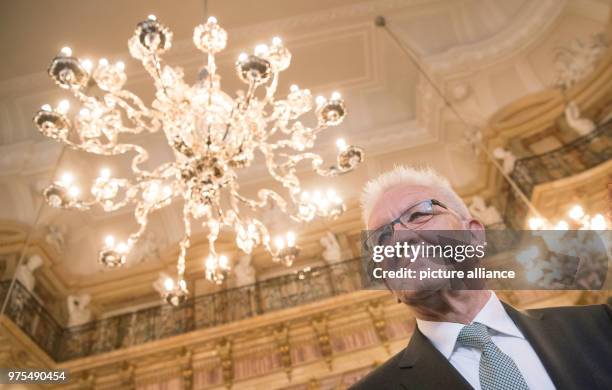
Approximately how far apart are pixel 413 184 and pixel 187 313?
311 inches

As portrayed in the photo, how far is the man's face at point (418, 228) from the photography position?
142 cm

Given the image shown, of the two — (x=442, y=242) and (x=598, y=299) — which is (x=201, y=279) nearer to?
(x=598, y=299)

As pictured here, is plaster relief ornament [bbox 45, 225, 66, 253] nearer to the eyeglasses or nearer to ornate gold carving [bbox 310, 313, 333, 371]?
ornate gold carving [bbox 310, 313, 333, 371]

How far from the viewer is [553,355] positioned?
4.38ft

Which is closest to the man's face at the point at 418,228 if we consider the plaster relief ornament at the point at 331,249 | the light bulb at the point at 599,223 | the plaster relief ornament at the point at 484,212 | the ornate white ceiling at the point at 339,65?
the light bulb at the point at 599,223

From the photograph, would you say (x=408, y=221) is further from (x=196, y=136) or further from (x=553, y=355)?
(x=196, y=136)

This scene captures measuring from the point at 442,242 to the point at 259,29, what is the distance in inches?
343

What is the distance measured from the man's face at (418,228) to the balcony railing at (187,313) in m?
6.56

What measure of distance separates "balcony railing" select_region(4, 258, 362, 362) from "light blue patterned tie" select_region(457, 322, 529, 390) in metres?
6.82

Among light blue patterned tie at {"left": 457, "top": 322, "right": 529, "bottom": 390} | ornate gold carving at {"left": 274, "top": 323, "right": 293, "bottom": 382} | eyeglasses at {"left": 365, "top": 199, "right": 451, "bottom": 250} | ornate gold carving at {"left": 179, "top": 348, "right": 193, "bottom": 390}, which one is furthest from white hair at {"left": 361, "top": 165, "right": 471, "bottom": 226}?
ornate gold carving at {"left": 179, "top": 348, "right": 193, "bottom": 390}

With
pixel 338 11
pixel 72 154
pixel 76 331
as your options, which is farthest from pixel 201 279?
pixel 338 11

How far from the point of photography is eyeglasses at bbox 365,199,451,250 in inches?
62.7

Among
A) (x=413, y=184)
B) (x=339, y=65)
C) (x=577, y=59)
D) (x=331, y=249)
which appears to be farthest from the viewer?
(x=339, y=65)

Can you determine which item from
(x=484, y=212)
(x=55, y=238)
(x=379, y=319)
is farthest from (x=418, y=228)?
(x=55, y=238)
